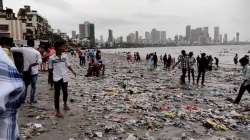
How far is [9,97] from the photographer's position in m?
1.49

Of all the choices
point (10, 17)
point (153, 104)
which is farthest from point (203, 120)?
point (10, 17)

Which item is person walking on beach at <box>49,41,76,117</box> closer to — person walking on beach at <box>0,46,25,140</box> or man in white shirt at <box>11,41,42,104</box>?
man in white shirt at <box>11,41,42,104</box>

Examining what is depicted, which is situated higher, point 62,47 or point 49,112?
point 62,47

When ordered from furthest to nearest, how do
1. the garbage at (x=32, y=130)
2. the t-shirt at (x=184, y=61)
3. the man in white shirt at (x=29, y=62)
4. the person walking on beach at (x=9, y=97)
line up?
the t-shirt at (x=184, y=61), the man in white shirt at (x=29, y=62), the garbage at (x=32, y=130), the person walking on beach at (x=9, y=97)

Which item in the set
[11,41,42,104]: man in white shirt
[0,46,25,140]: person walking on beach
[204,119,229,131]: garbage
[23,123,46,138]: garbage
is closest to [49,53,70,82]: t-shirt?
[11,41,42,104]: man in white shirt

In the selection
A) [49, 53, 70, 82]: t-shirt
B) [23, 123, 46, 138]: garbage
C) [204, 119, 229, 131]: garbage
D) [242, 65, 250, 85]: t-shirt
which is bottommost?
[204, 119, 229, 131]: garbage

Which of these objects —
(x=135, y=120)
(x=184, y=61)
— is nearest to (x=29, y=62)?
(x=135, y=120)

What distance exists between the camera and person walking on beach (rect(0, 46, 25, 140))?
1.44m

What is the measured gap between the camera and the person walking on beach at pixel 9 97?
144 centimetres

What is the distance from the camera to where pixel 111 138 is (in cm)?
649

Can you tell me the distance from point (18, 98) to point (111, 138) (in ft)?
16.6

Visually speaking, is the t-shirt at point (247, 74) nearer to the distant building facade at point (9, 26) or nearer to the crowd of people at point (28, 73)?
the crowd of people at point (28, 73)

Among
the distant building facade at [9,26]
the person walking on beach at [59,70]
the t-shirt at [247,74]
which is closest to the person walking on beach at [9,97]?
the person walking on beach at [59,70]

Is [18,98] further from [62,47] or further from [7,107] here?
[62,47]
